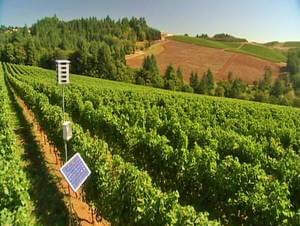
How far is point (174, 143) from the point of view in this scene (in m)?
20.2

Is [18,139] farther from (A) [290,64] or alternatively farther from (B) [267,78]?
(A) [290,64]

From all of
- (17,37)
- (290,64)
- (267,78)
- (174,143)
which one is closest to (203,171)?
(174,143)

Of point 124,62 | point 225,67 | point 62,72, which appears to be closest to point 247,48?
point 225,67

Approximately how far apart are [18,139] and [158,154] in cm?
1025

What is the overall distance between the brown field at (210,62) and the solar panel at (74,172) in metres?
84.4

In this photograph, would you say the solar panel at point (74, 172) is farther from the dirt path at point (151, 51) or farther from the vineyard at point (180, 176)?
the dirt path at point (151, 51)

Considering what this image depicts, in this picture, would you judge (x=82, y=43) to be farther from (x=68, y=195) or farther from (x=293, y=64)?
(x=68, y=195)

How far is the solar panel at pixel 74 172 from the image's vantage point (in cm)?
1038

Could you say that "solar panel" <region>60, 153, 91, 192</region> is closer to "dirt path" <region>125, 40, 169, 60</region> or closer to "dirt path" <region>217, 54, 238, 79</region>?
"dirt path" <region>217, 54, 238, 79</region>

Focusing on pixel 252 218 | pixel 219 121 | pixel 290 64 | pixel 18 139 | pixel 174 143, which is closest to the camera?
pixel 252 218

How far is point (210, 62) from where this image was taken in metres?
106

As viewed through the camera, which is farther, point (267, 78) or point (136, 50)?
point (136, 50)

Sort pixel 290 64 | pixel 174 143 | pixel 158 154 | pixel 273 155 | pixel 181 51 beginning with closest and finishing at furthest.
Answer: pixel 158 154
pixel 273 155
pixel 174 143
pixel 290 64
pixel 181 51

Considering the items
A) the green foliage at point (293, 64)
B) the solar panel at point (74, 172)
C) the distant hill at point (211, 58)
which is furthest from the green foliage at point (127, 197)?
the green foliage at point (293, 64)
